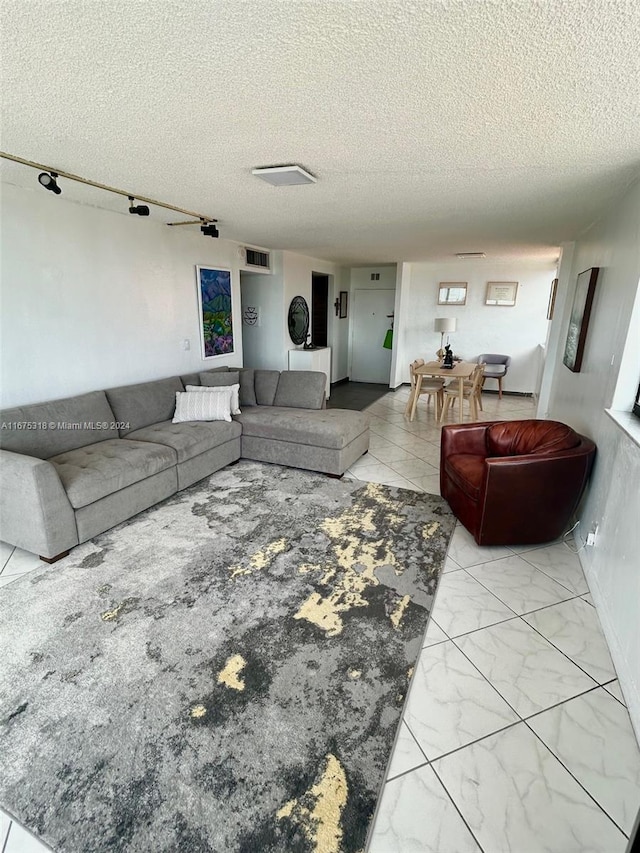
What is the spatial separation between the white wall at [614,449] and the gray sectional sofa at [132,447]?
6.31ft

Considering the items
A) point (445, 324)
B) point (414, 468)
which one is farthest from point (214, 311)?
point (445, 324)

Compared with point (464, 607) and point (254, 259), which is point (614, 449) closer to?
point (464, 607)

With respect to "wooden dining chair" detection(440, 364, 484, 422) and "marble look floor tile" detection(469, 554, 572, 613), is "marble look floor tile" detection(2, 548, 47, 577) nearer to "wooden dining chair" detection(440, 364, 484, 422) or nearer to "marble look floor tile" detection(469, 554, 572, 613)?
"marble look floor tile" detection(469, 554, 572, 613)

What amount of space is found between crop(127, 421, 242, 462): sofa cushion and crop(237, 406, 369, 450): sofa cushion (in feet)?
0.70

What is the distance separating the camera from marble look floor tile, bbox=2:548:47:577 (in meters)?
2.39

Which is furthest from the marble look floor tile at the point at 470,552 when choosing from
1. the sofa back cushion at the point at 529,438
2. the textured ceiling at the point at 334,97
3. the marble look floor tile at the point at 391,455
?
the textured ceiling at the point at 334,97

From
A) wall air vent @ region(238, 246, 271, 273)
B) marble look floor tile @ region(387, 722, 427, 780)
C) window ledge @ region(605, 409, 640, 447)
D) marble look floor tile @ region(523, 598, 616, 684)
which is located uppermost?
wall air vent @ region(238, 246, 271, 273)

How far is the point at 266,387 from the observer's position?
464 centimetres

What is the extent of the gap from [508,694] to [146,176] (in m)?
3.33

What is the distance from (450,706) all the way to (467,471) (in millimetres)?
1529

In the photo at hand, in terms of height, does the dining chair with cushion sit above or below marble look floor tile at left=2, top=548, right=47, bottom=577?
above

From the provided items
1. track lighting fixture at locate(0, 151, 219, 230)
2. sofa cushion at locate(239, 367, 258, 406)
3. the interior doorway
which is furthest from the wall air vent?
the interior doorway

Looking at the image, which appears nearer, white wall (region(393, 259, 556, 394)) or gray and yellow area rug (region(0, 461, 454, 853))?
gray and yellow area rug (region(0, 461, 454, 853))

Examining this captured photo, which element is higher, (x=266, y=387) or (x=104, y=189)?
(x=104, y=189)
